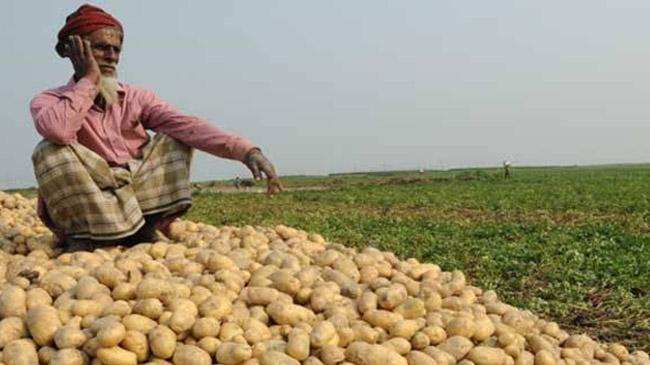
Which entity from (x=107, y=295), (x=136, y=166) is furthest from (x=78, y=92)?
(x=107, y=295)

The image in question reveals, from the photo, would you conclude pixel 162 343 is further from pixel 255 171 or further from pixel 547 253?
pixel 547 253

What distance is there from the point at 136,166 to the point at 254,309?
2.09m

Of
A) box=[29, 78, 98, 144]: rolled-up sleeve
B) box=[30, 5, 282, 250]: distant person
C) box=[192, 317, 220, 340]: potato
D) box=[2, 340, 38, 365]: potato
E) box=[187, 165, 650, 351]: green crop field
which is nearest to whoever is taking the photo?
box=[2, 340, 38, 365]: potato

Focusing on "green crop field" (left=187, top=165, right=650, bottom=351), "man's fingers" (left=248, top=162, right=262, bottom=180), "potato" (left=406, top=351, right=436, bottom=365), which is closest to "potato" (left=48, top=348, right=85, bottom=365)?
"potato" (left=406, top=351, right=436, bottom=365)

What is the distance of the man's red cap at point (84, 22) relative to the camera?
15.2 feet

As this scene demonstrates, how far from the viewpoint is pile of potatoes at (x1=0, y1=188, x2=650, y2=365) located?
273cm

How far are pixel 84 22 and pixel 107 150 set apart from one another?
2.59 ft

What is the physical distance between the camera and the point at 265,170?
182 inches

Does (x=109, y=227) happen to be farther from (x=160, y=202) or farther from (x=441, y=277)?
(x=441, y=277)

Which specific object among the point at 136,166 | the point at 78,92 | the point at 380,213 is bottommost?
the point at 380,213

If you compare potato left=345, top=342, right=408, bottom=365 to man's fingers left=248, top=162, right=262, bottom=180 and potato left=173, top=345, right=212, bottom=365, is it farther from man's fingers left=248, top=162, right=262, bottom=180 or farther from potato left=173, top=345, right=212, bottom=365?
man's fingers left=248, top=162, right=262, bottom=180

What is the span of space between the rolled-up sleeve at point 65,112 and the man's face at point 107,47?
0.98 ft

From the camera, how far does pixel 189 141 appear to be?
16.1ft

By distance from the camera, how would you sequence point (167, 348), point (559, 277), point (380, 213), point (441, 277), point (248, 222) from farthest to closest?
point (380, 213), point (248, 222), point (559, 277), point (441, 277), point (167, 348)
